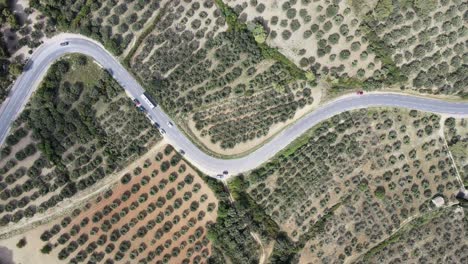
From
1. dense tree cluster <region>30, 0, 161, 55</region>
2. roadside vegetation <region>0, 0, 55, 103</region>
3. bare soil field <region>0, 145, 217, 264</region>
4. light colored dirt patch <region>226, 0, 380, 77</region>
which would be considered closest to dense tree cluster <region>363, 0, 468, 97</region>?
light colored dirt patch <region>226, 0, 380, 77</region>

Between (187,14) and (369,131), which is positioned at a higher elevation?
(187,14)

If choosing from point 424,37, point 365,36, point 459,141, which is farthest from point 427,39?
point 459,141

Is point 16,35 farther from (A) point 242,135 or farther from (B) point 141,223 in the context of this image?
(A) point 242,135

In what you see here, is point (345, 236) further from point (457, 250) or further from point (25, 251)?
point (25, 251)

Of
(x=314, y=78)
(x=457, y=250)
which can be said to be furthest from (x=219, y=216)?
(x=457, y=250)

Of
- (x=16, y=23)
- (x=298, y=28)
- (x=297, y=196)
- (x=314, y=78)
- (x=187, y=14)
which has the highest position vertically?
(x=16, y=23)

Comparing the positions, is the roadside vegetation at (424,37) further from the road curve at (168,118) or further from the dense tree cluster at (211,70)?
the dense tree cluster at (211,70)

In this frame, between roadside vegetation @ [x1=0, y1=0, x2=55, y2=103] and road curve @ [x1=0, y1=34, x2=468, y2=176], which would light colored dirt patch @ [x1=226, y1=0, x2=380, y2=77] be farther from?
roadside vegetation @ [x1=0, y1=0, x2=55, y2=103]
